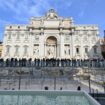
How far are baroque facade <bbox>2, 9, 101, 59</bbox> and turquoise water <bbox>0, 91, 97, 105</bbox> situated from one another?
43.8 metres

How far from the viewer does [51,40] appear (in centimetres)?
6012

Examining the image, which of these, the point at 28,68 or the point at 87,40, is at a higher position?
the point at 87,40

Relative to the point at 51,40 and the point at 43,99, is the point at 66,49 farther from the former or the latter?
the point at 43,99

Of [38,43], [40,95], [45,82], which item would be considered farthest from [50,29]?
[40,95]

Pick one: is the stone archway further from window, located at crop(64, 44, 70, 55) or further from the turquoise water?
the turquoise water

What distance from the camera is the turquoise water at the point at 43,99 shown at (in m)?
11.9

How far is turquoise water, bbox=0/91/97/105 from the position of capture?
11.9 meters

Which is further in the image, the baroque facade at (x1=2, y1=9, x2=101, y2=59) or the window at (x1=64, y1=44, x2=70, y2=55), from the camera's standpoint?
the window at (x1=64, y1=44, x2=70, y2=55)

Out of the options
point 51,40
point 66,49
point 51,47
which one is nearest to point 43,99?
point 66,49

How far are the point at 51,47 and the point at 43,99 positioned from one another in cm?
4669

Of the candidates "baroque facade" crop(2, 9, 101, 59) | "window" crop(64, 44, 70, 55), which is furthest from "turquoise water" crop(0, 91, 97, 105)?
"window" crop(64, 44, 70, 55)

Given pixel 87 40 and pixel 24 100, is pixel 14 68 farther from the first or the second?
pixel 87 40

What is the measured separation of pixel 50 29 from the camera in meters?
59.0

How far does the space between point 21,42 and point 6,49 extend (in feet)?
13.6
